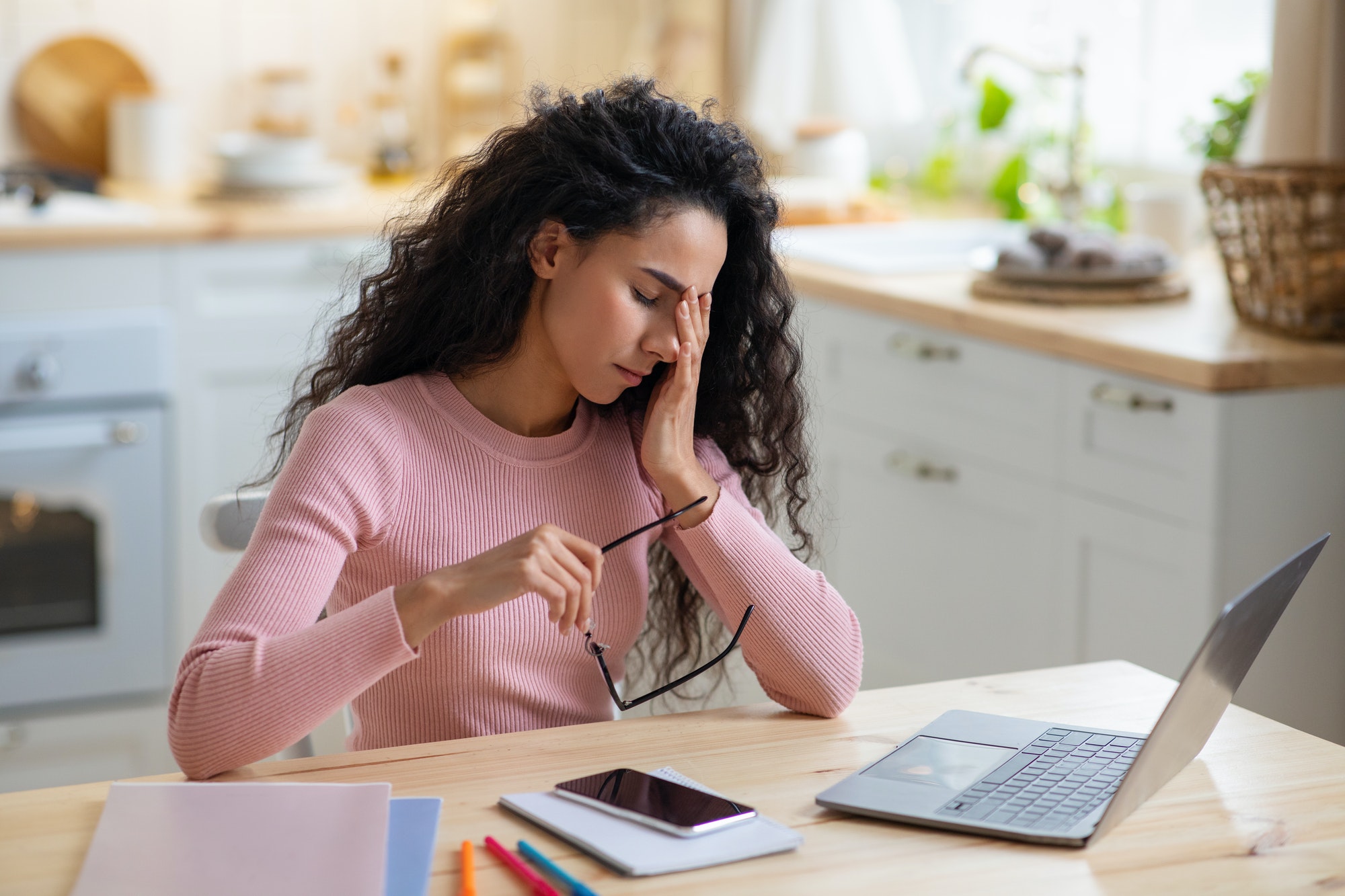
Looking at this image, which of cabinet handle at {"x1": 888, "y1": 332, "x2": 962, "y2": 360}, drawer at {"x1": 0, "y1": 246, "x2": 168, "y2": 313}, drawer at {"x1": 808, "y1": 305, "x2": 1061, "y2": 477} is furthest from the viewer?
drawer at {"x1": 0, "y1": 246, "x2": 168, "y2": 313}

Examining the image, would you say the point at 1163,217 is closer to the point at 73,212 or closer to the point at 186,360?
the point at 186,360

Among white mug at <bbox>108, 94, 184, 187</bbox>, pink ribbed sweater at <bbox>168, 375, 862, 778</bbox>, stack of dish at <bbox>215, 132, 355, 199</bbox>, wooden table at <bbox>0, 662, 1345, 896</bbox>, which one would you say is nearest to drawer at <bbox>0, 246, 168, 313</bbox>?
stack of dish at <bbox>215, 132, 355, 199</bbox>

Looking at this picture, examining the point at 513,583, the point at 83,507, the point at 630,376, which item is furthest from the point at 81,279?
the point at 513,583

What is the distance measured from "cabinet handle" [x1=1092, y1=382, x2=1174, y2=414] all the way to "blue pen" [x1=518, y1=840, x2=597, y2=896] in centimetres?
126

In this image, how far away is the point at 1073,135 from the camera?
271 cm

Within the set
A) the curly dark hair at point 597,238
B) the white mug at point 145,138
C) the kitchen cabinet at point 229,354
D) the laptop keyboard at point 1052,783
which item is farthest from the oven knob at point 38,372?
the laptop keyboard at point 1052,783

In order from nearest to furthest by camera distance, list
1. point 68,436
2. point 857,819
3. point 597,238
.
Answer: point 857,819 → point 597,238 → point 68,436

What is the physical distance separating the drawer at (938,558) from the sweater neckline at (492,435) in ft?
3.39

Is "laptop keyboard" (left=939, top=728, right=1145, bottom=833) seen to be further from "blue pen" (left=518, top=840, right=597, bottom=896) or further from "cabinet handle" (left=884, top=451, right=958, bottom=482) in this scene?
"cabinet handle" (left=884, top=451, right=958, bottom=482)

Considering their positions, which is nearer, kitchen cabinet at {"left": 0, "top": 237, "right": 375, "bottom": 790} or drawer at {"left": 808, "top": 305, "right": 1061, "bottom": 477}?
drawer at {"left": 808, "top": 305, "right": 1061, "bottom": 477}

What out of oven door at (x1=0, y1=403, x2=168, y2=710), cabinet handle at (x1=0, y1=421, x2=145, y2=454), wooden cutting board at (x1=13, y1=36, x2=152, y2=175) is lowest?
oven door at (x1=0, y1=403, x2=168, y2=710)

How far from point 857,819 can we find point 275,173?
2501mm

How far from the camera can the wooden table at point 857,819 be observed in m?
0.89

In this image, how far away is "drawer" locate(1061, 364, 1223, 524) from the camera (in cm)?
189
